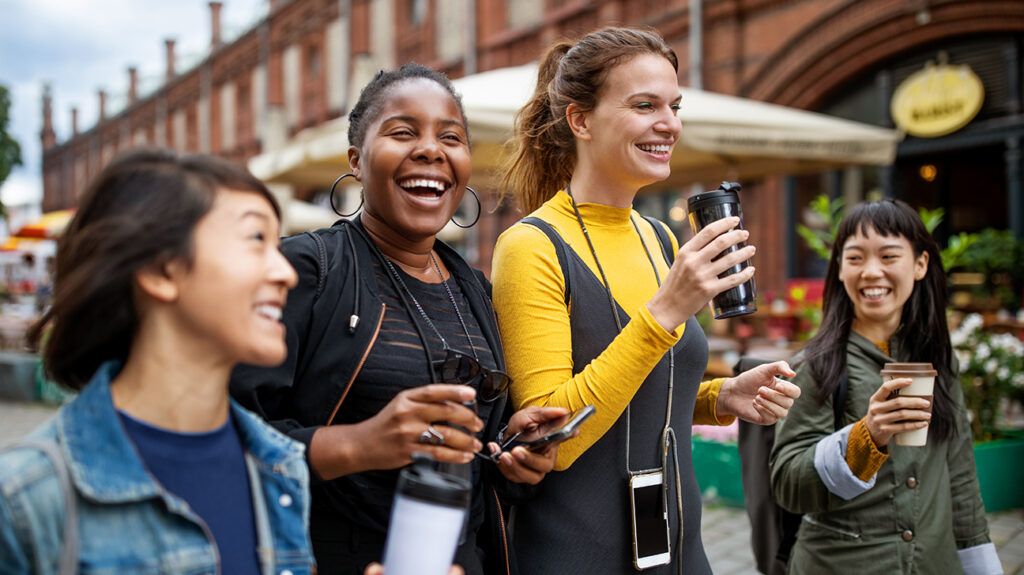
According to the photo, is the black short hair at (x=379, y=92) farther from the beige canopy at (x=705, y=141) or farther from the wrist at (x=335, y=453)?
→ the beige canopy at (x=705, y=141)

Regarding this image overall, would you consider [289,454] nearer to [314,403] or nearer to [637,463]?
[314,403]

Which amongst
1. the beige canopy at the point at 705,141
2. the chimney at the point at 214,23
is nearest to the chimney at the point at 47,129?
the chimney at the point at 214,23

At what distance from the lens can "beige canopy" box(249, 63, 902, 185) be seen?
6.09 m

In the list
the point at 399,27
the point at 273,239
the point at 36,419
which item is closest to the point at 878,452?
the point at 273,239

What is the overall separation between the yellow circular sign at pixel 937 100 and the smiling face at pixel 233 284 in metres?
10.8

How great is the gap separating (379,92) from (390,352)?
0.57 meters

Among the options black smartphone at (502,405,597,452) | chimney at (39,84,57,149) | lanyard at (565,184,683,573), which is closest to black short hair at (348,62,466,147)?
lanyard at (565,184,683,573)

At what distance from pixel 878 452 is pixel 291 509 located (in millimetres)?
1575

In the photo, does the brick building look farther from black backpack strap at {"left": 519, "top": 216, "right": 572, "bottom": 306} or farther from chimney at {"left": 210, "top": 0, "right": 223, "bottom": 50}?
chimney at {"left": 210, "top": 0, "right": 223, "bottom": 50}

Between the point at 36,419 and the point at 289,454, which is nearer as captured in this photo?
the point at 289,454

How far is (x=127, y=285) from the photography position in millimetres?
1108

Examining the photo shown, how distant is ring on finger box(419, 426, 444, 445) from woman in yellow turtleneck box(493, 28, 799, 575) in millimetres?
453

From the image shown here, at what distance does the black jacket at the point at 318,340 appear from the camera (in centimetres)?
144

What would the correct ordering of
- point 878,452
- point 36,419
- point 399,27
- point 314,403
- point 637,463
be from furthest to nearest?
point 399,27
point 36,419
point 878,452
point 637,463
point 314,403
